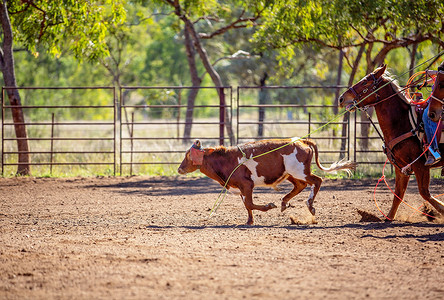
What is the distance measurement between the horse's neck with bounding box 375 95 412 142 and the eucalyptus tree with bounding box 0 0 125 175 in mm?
8918

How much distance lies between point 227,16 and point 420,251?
46.9 ft

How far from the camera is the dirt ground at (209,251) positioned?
4.66 m

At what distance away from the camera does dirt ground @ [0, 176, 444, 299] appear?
15.3 feet

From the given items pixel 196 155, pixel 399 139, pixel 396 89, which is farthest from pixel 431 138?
pixel 196 155

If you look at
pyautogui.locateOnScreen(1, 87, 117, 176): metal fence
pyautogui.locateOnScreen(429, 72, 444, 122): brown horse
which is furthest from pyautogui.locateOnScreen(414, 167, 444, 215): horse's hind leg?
pyautogui.locateOnScreen(1, 87, 117, 176): metal fence

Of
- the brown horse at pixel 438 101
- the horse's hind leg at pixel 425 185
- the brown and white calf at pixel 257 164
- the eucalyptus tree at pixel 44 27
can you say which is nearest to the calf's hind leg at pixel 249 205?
the brown and white calf at pixel 257 164

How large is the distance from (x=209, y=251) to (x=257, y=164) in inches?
91.0

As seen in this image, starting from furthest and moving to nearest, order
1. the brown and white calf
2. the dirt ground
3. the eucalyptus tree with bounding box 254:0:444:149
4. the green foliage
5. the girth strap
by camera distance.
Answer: the green foliage, the eucalyptus tree with bounding box 254:0:444:149, the brown and white calf, the girth strap, the dirt ground

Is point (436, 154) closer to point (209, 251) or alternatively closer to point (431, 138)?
point (431, 138)

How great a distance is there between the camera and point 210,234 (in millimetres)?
6930

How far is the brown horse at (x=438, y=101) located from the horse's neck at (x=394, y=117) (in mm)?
476

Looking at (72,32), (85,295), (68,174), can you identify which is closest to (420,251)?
(85,295)

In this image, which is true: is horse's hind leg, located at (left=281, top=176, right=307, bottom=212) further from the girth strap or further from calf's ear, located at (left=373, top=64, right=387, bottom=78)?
calf's ear, located at (left=373, top=64, right=387, bottom=78)

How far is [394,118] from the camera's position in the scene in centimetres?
741
